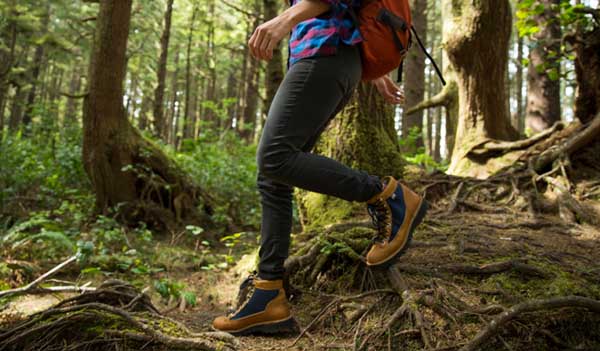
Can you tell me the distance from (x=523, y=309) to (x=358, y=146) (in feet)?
7.26

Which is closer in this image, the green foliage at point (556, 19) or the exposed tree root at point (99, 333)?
the exposed tree root at point (99, 333)

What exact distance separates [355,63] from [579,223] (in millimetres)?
2593

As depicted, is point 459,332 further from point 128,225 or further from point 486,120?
point 128,225

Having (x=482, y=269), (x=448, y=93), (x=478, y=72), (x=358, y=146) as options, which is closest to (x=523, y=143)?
(x=478, y=72)

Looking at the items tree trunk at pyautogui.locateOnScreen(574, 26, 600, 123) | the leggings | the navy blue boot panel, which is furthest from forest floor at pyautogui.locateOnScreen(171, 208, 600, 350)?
tree trunk at pyautogui.locateOnScreen(574, 26, 600, 123)

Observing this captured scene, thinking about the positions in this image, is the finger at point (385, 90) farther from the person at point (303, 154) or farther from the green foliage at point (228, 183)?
the green foliage at point (228, 183)

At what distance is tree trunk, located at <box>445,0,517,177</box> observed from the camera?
525 centimetres

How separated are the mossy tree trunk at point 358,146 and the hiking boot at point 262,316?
1.46m

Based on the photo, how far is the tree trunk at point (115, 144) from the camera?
18.9 feet

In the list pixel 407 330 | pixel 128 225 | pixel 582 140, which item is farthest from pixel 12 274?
pixel 582 140

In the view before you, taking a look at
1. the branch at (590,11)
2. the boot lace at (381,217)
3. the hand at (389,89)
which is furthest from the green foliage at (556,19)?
the boot lace at (381,217)

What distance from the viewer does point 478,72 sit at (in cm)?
547

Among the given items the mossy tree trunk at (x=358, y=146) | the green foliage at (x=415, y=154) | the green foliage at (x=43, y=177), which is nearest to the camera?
the mossy tree trunk at (x=358, y=146)

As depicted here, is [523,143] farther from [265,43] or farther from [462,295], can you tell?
[265,43]
